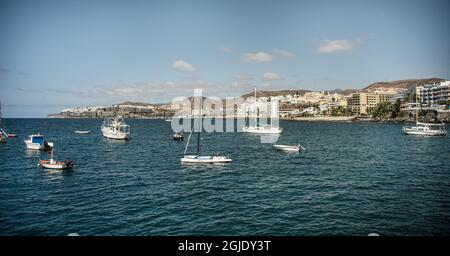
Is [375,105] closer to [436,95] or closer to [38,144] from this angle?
[436,95]

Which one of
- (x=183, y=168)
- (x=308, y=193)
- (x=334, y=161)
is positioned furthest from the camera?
(x=334, y=161)

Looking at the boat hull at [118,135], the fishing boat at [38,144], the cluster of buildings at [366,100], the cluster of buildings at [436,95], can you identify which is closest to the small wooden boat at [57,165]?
the fishing boat at [38,144]

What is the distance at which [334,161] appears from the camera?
1116 inches

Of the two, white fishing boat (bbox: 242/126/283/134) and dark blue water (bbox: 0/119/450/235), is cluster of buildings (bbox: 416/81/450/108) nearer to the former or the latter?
white fishing boat (bbox: 242/126/283/134)

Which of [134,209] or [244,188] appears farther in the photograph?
[244,188]

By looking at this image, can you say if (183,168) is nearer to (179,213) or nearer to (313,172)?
(313,172)

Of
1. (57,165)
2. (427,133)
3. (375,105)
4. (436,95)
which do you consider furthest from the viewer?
(375,105)

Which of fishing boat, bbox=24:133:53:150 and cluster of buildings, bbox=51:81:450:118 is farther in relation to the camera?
cluster of buildings, bbox=51:81:450:118

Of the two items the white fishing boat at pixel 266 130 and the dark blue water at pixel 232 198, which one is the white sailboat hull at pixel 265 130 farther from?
the dark blue water at pixel 232 198

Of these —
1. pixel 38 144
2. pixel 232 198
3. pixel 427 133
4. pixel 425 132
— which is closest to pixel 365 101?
pixel 425 132

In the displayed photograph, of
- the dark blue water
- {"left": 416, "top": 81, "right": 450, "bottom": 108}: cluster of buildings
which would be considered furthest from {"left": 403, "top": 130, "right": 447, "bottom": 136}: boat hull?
{"left": 416, "top": 81, "right": 450, "bottom": 108}: cluster of buildings
